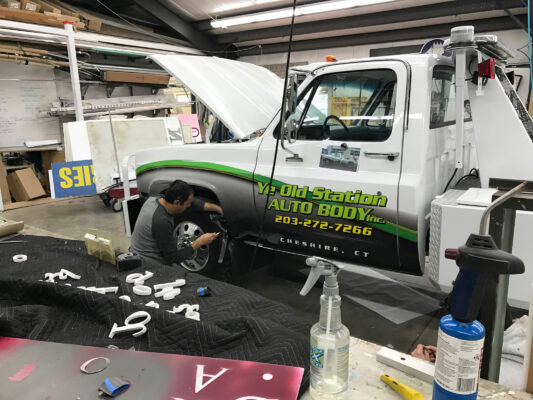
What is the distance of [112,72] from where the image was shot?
7.90 metres

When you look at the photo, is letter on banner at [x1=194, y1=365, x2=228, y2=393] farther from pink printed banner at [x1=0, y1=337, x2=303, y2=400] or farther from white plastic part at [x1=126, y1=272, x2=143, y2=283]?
white plastic part at [x1=126, y1=272, x2=143, y2=283]

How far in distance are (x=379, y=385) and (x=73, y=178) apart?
344cm

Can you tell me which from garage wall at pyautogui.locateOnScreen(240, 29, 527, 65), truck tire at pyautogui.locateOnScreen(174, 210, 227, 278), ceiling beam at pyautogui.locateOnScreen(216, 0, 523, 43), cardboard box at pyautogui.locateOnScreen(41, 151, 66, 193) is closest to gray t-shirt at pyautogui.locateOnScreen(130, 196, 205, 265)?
truck tire at pyautogui.locateOnScreen(174, 210, 227, 278)

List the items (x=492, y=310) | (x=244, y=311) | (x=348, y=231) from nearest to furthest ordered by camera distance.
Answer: (x=492, y=310)
(x=244, y=311)
(x=348, y=231)

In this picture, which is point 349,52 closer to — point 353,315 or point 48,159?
point 48,159

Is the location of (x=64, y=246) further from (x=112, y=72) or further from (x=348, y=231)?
(x=112, y=72)

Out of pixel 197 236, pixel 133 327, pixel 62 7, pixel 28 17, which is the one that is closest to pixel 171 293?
pixel 133 327

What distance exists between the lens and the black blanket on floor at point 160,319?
1149 mm

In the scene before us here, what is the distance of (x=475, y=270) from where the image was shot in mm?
770

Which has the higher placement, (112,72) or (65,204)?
(112,72)

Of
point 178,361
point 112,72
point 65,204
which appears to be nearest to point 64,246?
A: point 178,361

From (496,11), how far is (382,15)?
203 cm

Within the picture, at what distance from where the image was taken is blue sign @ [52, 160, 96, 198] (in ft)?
11.5

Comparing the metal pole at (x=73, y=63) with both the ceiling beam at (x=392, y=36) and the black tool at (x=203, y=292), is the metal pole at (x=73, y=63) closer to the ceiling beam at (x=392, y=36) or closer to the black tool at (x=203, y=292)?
the black tool at (x=203, y=292)
